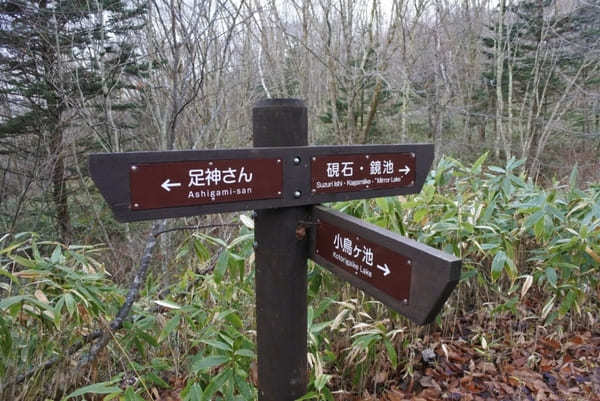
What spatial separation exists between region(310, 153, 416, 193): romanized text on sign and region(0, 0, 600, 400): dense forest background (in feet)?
2.33

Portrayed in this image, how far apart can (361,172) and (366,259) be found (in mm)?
300

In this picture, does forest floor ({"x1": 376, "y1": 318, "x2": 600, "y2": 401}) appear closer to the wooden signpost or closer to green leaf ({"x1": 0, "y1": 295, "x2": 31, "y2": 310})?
the wooden signpost

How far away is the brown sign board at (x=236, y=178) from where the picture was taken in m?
0.92

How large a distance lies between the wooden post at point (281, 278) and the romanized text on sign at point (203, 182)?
0.31 ft

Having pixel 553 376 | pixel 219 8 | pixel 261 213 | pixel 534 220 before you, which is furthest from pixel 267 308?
pixel 219 8

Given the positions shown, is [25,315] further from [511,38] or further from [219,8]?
[511,38]

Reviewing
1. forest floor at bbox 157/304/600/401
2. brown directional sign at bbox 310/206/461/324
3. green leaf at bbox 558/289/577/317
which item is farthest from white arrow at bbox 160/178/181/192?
green leaf at bbox 558/289/577/317

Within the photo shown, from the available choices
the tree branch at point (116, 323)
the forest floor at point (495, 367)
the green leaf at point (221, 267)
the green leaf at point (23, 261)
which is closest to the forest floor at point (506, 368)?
the forest floor at point (495, 367)

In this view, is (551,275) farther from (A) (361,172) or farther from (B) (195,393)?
(B) (195,393)

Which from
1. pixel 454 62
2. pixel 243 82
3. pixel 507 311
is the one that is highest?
pixel 454 62

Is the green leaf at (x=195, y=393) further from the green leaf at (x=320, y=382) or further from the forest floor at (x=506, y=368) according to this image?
the forest floor at (x=506, y=368)

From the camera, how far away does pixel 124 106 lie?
7.09 meters

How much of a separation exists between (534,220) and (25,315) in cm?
241

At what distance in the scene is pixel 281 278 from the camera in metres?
1.21
